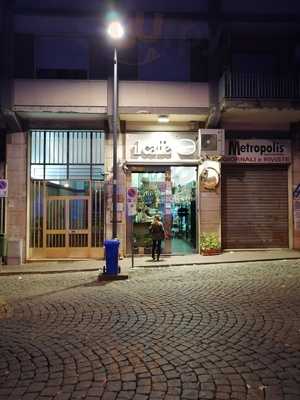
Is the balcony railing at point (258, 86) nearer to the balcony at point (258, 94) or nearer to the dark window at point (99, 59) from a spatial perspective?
the balcony at point (258, 94)

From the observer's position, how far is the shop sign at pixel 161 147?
51.9ft

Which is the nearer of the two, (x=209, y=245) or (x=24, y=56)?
(x=24, y=56)

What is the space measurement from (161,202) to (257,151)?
4618 millimetres

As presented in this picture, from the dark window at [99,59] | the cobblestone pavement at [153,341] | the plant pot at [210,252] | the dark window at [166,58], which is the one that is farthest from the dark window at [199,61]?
the cobblestone pavement at [153,341]

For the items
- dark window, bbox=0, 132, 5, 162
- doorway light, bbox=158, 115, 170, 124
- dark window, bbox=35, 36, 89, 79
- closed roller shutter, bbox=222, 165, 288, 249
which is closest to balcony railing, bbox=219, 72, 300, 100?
doorway light, bbox=158, 115, 170, 124

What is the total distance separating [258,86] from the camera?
15.0 meters

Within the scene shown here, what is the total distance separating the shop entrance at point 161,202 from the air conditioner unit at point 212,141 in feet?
4.19

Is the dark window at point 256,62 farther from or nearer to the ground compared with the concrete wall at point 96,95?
farther from the ground

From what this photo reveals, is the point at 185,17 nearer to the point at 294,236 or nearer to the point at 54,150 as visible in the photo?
the point at 54,150

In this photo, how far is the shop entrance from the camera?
16.0 metres

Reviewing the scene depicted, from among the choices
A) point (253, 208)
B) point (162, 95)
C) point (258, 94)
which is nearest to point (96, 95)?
point (162, 95)

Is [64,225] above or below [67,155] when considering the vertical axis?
below

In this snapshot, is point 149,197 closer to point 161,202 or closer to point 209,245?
point 161,202

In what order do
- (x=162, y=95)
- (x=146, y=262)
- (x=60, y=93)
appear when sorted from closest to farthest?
1. (x=146, y=262)
2. (x=60, y=93)
3. (x=162, y=95)
